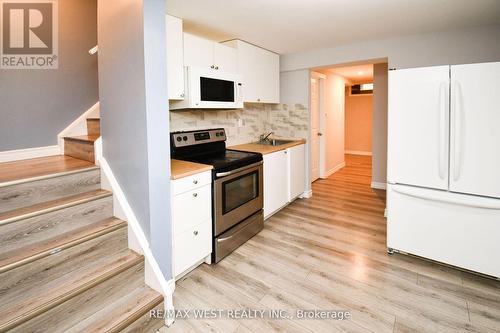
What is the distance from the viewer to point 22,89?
257 cm

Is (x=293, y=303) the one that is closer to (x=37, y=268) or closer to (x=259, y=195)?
(x=259, y=195)

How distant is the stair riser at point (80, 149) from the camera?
2.36 metres

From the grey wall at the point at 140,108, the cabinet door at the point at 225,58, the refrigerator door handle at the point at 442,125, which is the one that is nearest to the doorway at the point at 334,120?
the cabinet door at the point at 225,58

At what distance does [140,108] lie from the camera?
1.81m

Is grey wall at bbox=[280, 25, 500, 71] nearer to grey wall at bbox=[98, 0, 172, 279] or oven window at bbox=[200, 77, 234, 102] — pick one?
oven window at bbox=[200, 77, 234, 102]

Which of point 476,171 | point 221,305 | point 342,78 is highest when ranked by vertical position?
point 342,78

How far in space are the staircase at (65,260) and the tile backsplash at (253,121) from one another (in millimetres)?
1465

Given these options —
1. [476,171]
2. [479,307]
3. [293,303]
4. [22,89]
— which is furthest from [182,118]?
[479,307]

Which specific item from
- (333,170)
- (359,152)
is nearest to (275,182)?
(333,170)

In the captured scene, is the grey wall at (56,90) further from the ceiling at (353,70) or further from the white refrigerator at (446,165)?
the ceiling at (353,70)

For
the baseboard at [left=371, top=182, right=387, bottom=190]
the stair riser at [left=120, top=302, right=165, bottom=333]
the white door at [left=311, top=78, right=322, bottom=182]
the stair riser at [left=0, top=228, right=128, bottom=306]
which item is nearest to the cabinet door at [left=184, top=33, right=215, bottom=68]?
the stair riser at [left=0, top=228, right=128, bottom=306]

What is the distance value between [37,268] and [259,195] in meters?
2.09

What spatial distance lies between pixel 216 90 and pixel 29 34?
188cm

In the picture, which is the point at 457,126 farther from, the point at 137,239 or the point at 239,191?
the point at 137,239
